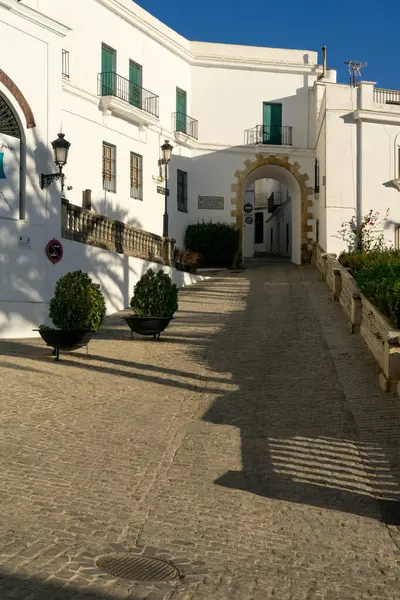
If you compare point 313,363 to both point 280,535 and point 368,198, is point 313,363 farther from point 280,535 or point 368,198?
point 368,198

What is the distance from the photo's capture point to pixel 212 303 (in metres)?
20.7

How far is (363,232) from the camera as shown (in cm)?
2767

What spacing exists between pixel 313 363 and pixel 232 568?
767 centimetres

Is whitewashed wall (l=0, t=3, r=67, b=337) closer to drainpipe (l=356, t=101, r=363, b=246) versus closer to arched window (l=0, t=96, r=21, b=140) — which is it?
arched window (l=0, t=96, r=21, b=140)

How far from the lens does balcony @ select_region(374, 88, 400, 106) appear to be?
28984mm

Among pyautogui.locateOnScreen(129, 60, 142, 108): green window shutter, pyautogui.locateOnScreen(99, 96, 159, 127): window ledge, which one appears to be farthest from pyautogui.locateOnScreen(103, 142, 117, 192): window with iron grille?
pyautogui.locateOnScreen(129, 60, 142, 108): green window shutter

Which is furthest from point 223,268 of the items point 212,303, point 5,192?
point 5,192

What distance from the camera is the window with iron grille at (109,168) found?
24984 millimetres

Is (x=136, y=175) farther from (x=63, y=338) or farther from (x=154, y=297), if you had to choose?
(x=63, y=338)

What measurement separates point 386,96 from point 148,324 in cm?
1819

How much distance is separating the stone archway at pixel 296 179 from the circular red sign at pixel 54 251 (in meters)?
16.4

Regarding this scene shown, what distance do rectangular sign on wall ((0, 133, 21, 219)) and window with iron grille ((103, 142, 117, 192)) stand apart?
926 cm

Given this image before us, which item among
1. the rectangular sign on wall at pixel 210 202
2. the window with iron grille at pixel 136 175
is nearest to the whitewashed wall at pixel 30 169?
the window with iron grille at pixel 136 175

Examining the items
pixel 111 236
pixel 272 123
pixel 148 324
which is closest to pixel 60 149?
pixel 148 324
